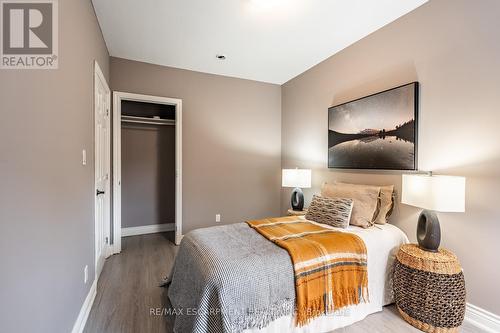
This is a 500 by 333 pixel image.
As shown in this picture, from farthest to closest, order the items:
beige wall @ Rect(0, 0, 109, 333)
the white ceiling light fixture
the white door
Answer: the white door, the white ceiling light fixture, beige wall @ Rect(0, 0, 109, 333)

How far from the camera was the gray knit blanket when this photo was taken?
1.37 meters

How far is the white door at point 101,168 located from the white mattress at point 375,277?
2.21 m

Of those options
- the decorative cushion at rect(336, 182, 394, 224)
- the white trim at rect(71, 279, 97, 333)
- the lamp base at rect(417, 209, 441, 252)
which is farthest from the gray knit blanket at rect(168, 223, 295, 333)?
the decorative cushion at rect(336, 182, 394, 224)

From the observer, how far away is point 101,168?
Answer: 2641 mm

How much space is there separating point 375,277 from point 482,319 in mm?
763

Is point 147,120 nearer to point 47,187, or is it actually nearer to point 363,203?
point 47,187

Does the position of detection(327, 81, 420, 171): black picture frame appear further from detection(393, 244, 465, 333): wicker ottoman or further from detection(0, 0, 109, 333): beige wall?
detection(0, 0, 109, 333): beige wall

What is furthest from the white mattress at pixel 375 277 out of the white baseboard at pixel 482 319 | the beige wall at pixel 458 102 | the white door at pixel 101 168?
the white door at pixel 101 168

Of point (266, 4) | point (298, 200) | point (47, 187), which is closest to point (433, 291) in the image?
point (298, 200)

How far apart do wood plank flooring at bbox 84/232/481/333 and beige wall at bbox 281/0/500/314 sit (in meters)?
0.63

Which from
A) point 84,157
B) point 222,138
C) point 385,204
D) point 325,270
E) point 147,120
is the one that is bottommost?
point 325,270

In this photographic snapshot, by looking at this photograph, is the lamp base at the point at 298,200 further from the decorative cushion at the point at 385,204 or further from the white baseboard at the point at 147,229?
the white baseboard at the point at 147,229

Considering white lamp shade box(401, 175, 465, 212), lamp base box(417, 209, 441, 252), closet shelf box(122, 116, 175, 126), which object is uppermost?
closet shelf box(122, 116, 175, 126)

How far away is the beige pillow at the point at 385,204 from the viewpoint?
226cm
